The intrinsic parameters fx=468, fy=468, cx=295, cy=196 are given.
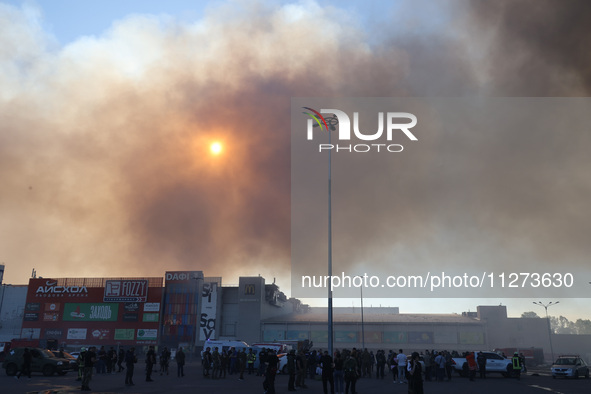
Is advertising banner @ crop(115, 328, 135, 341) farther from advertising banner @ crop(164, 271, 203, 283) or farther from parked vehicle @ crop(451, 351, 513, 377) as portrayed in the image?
parked vehicle @ crop(451, 351, 513, 377)

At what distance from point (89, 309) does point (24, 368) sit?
194ft

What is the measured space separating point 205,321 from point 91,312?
800 inches

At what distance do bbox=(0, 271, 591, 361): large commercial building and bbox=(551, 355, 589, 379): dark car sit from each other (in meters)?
40.7

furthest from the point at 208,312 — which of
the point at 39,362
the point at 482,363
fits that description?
the point at 482,363

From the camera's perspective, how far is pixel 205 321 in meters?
77.4

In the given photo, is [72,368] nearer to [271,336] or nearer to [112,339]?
[271,336]

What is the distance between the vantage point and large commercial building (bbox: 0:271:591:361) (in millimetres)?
74750

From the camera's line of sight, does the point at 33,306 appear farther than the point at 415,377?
Yes

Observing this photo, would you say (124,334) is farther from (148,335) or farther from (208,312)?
(208,312)

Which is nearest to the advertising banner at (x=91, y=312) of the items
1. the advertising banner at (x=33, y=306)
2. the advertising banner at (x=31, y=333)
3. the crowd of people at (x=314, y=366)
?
the advertising banner at (x=31, y=333)

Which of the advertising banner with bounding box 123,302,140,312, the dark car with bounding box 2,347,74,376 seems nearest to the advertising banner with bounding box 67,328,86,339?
the advertising banner with bounding box 123,302,140,312

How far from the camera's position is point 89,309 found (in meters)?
80.4

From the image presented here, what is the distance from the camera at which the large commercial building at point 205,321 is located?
74.8 m

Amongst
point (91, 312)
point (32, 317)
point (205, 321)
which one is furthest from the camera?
point (32, 317)
